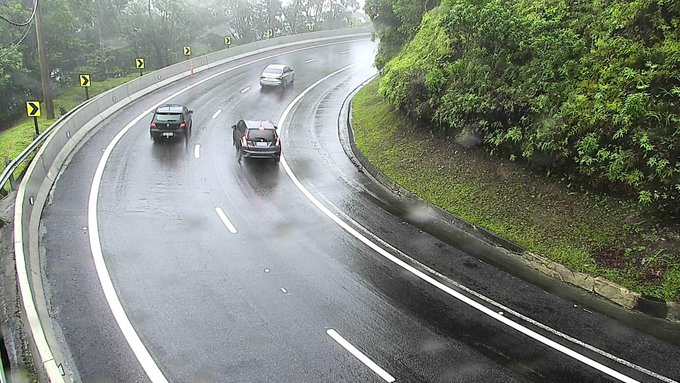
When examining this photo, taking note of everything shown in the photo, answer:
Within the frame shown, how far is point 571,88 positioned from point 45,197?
15.7 meters

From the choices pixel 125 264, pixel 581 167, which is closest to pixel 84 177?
pixel 125 264

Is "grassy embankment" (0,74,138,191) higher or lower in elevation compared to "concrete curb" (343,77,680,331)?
higher

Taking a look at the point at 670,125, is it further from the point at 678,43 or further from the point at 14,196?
the point at 14,196

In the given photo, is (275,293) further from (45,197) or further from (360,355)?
(45,197)

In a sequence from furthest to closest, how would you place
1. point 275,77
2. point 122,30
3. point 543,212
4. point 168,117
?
point 122,30, point 275,77, point 168,117, point 543,212

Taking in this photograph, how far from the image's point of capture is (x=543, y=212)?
1458 centimetres

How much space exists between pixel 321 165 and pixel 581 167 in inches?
387

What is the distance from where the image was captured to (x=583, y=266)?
505 inches

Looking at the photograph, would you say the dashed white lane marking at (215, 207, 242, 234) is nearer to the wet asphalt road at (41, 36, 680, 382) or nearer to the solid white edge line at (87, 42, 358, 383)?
the wet asphalt road at (41, 36, 680, 382)

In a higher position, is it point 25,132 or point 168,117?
point 168,117

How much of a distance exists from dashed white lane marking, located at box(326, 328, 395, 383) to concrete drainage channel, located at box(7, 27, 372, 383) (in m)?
4.57

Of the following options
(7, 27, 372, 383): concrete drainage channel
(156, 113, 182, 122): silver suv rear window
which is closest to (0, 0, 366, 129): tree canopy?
(7, 27, 372, 383): concrete drainage channel

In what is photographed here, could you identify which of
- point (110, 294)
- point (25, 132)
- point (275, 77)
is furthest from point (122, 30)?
point (110, 294)

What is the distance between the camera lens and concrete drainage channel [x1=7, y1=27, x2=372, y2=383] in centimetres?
854
